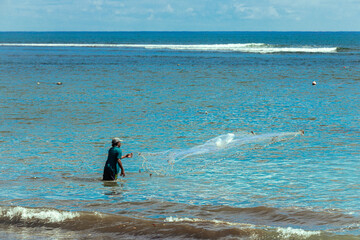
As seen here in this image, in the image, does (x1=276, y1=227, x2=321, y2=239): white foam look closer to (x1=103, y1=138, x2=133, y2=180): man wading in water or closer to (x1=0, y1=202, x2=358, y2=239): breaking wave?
(x1=0, y1=202, x2=358, y2=239): breaking wave

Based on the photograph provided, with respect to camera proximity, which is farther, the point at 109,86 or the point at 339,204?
the point at 109,86

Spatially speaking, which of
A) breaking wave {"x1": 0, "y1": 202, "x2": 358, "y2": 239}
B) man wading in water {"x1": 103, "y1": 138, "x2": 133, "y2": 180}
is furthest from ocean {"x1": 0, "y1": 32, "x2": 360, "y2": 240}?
man wading in water {"x1": 103, "y1": 138, "x2": 133, "y2": 180}

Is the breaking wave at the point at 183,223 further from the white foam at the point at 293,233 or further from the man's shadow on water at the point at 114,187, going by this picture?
the man's shadow on water at the point at 114,187

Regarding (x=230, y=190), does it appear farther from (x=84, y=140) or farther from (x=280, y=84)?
(x=280, y=84)

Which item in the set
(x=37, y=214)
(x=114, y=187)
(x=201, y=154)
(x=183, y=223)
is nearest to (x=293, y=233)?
(x=183, y=223)

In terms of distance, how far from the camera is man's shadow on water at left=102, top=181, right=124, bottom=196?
1106cm

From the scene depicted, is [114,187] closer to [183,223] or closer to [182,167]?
[182,167]

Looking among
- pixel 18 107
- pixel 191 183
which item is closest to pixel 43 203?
pixel 191 183

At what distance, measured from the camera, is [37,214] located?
374 inches

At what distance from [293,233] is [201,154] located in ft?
20.4

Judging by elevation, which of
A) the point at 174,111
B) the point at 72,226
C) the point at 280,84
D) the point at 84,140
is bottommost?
the point at 72,226

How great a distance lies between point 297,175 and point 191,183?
2.61 meters

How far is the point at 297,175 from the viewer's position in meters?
12.3

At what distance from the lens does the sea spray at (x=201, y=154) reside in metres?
12.9
